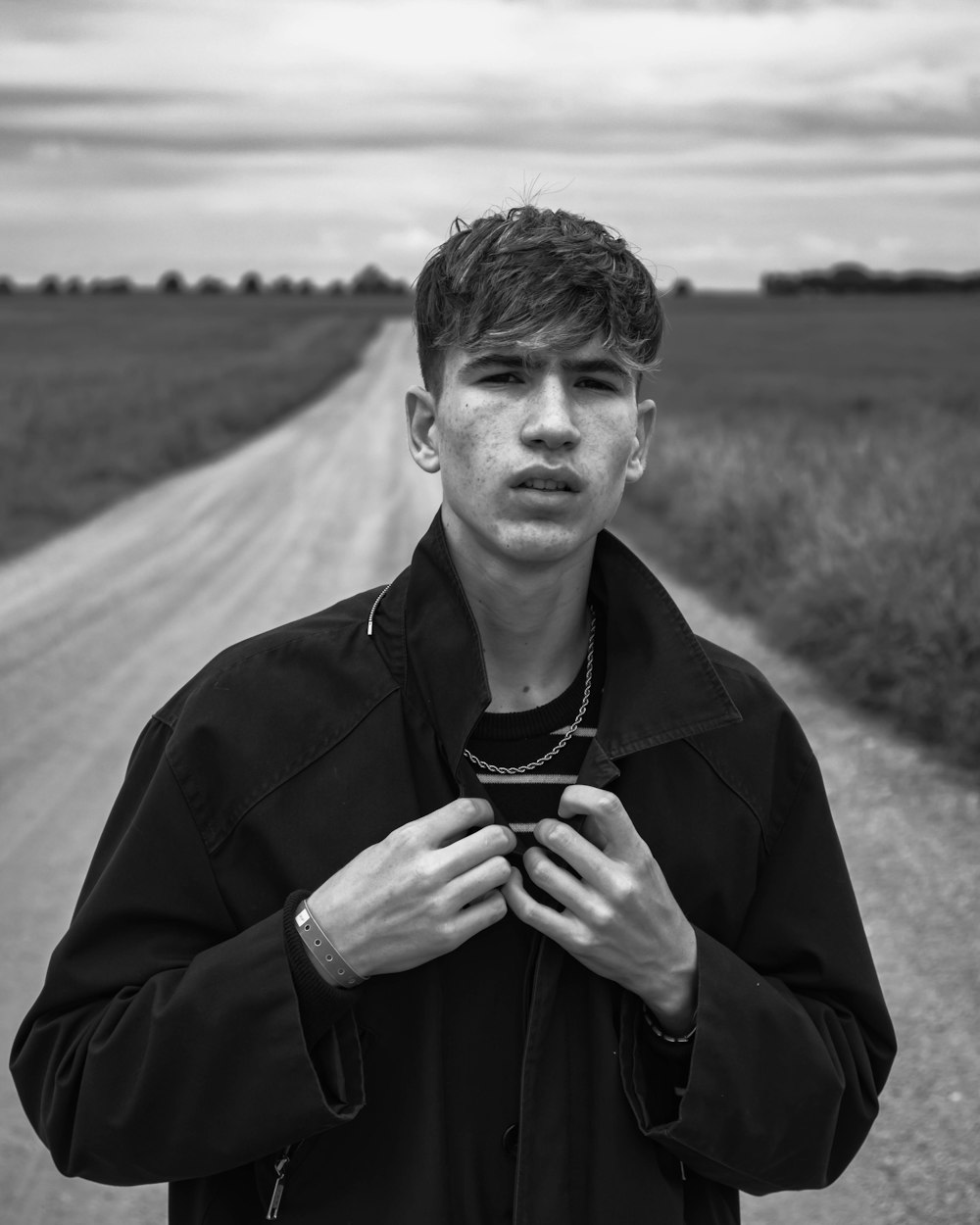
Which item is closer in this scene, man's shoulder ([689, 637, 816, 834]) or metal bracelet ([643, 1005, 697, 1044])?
metal bracelet ([643, 1005, 697, 1044])

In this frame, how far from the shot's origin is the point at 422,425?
5.60ft

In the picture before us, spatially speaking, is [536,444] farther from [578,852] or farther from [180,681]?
[180,681]

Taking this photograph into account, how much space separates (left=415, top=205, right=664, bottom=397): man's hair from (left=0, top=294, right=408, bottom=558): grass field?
10489 mm

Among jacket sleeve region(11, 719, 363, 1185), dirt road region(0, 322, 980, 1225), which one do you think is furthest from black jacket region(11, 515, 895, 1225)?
dirt road region(0, 322, 980, 1225)

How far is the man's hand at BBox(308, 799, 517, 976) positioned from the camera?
4.42ft

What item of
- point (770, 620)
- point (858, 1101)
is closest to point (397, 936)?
point (858, 1101)

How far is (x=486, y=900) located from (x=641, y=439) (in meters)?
0.67

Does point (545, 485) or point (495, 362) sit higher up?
point (495, 362)

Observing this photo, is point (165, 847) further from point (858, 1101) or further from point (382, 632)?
point (858, 1101)

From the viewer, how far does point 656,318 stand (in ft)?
5.32

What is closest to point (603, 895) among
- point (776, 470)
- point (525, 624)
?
point (525, 624)

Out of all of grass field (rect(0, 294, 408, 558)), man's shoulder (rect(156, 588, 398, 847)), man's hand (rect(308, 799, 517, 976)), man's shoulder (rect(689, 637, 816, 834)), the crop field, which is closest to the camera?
man's hand (rect(308, 799, 517, 976))

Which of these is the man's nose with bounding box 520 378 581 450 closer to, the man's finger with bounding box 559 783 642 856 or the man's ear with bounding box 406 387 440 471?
the man's ear with bounding box 406 387 440 471

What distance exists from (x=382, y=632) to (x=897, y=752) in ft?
17.2
